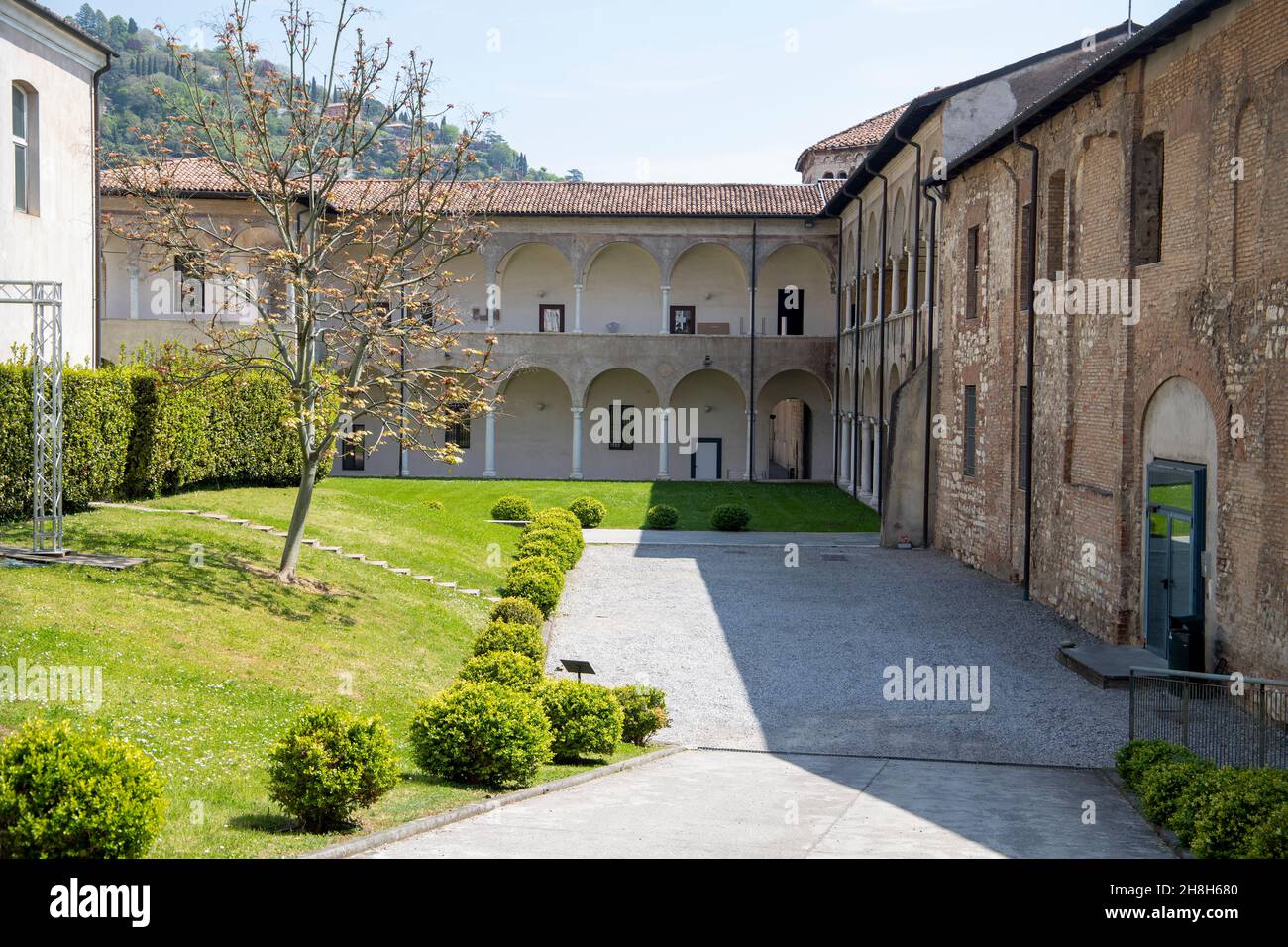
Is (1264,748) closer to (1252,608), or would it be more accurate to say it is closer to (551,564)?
(1252,608)

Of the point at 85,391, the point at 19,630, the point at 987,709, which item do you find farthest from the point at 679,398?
the point at 19,630

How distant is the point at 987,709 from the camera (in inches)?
565

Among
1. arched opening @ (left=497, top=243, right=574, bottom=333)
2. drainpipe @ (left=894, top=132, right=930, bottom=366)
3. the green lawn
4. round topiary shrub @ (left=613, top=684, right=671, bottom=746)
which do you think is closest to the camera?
the green lawn

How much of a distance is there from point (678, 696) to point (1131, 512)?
654cm

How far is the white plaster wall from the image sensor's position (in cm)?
1798

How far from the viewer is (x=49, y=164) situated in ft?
63.1

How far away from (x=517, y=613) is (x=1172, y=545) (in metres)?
8.36

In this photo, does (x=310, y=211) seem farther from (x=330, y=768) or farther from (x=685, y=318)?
(x=685, y=318)

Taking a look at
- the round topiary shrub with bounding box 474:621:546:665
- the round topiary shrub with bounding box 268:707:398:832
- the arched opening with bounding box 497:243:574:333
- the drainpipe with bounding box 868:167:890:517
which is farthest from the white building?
the arched opening with bounding box 497:243:574:333

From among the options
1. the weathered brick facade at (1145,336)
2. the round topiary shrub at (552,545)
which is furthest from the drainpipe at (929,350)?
the round topiary shrub at (552,545)

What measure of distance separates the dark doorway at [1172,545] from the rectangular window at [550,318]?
29.3 m

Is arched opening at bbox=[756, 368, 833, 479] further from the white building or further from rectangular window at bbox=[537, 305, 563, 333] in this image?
the white building

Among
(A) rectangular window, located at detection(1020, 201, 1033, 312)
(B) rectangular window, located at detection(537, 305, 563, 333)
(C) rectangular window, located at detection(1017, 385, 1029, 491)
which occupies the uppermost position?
(B) rectangular window, located at detection(537, 305, 563, 333)

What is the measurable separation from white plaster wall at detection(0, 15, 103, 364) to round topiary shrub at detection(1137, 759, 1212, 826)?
15.2m
